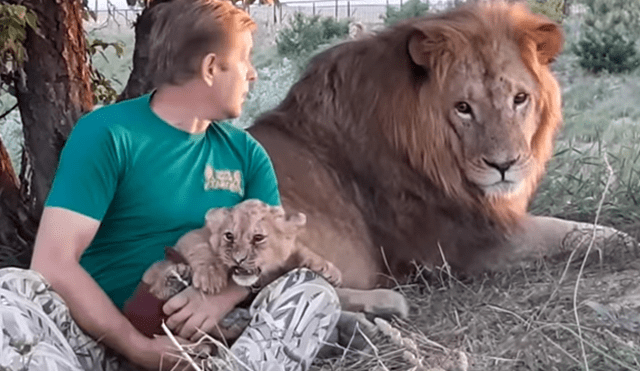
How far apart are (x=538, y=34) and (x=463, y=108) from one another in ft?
0.97

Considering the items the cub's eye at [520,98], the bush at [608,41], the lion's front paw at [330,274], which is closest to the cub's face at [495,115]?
the cub's eye at [520,98]

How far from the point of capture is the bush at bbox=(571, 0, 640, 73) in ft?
13.0

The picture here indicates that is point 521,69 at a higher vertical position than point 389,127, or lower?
higher

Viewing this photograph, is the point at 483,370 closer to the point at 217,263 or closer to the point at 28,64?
the point at 217,263

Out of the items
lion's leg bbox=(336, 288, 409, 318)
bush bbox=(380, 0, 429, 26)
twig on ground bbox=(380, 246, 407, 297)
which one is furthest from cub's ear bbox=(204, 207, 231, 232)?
bush bbox=(380, 0, 429, 26)

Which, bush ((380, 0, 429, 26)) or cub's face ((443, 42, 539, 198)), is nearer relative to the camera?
cub's face ((443, 42, 539, 198))

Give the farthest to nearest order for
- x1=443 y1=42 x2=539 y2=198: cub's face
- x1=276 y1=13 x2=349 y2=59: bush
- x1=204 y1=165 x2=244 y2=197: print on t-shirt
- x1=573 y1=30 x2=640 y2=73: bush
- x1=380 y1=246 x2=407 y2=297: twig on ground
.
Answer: x1=573 y1=30 x2=640 y2=73: bush, x1=276 y1=13 x2=349 y2=59: bush, x1=380 y1=246 x2=407 y2=297: twig on ground, x1=443 y1=42 x2=539 y2=198: cub's face, x1=204 y1=165 x2=244 y2=197: print on t-shirt

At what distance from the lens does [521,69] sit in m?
2.68

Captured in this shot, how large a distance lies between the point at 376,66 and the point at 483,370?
96 cm

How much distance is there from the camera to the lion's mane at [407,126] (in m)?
2.70

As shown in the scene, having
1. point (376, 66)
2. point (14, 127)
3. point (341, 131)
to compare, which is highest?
point (376, 66)

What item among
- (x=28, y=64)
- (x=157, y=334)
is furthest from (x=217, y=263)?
(x=28, y=64)

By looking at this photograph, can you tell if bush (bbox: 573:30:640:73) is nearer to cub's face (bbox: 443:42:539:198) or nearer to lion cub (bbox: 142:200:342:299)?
cub's face (bbox: 443:42:539:198)

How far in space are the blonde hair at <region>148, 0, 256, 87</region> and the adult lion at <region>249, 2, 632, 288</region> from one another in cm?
67
